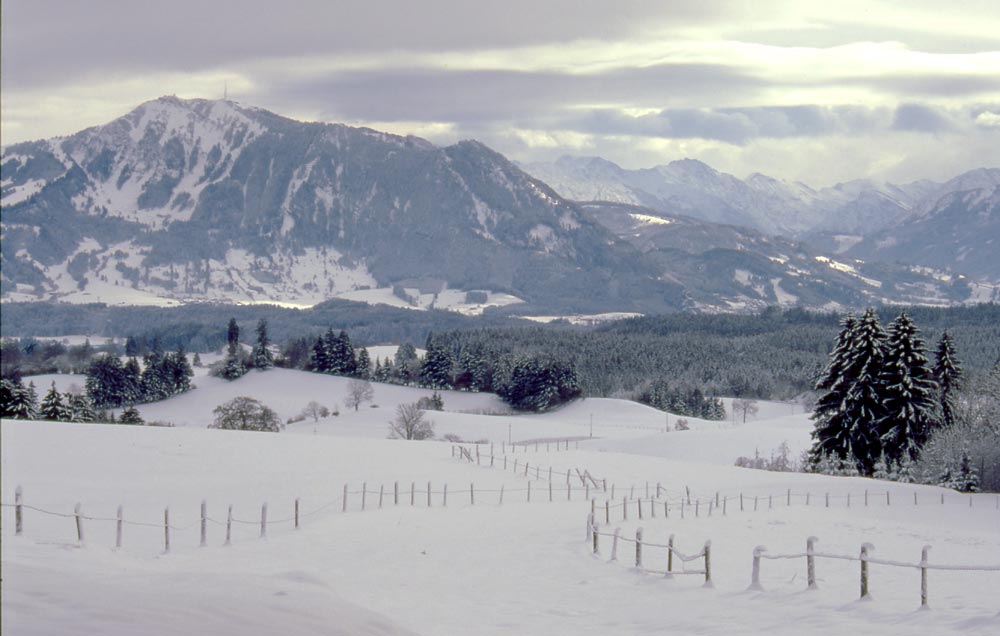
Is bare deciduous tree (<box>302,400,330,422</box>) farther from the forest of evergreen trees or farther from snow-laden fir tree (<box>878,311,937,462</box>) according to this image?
snow-laden fir tree (<box>878,311,937,462</box>)

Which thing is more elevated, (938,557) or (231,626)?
(231,626)

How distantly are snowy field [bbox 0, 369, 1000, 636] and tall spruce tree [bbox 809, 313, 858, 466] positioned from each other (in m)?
4.50

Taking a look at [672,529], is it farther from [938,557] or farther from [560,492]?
[560,492]

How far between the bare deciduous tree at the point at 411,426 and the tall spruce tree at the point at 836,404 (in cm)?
4566

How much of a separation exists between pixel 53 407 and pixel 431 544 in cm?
4784

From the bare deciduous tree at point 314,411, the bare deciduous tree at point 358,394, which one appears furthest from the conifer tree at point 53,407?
the bare deciduous tree at point 358,394

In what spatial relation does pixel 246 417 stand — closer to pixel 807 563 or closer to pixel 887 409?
pixel 887 409

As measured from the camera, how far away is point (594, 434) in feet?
349

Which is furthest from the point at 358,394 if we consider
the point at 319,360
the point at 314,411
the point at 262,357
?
the point at 262,357

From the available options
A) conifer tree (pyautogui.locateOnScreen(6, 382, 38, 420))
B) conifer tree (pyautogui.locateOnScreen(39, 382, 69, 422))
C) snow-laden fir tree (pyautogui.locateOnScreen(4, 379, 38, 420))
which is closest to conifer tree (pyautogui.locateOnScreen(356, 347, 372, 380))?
conifer tree (pyautogui.locateOnScreen(39, 382, 69, 422))

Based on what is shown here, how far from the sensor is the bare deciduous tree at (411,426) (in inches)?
3984

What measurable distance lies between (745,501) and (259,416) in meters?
59.7

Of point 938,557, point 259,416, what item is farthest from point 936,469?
point 259,416

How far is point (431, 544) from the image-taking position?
96.2ft
